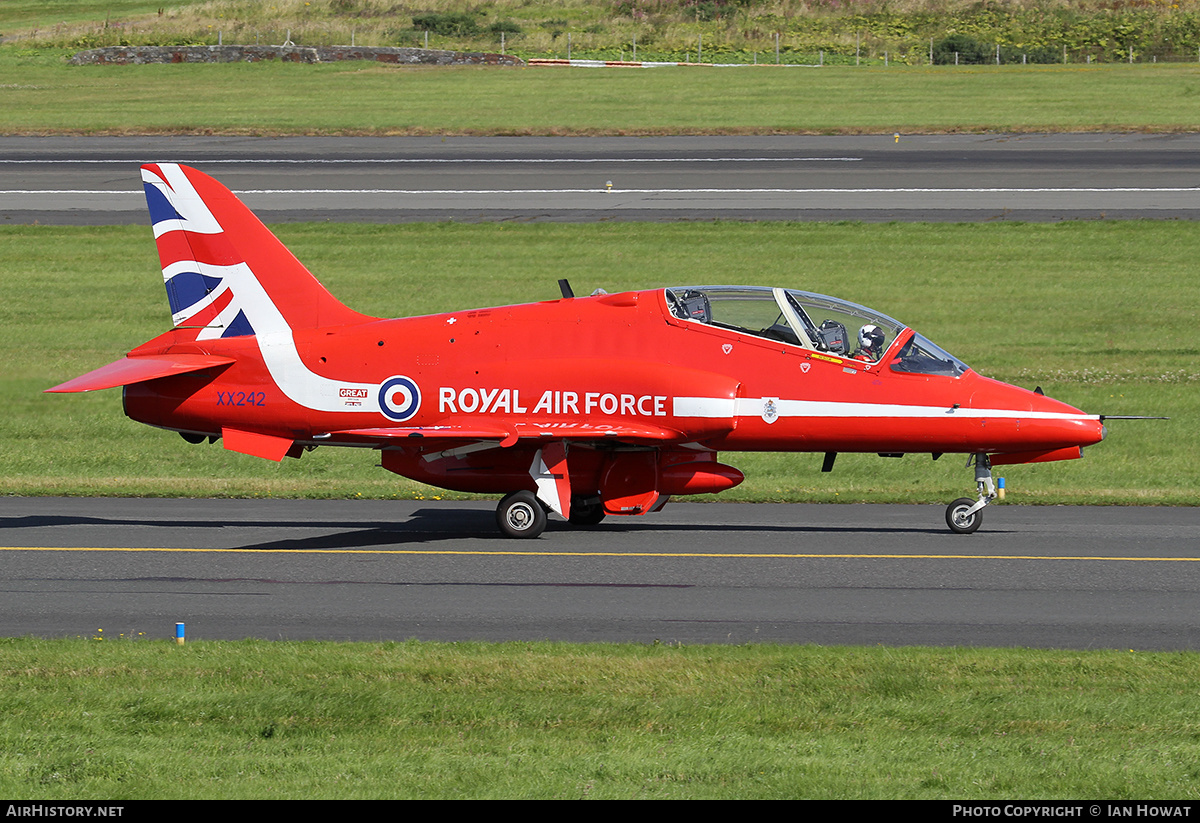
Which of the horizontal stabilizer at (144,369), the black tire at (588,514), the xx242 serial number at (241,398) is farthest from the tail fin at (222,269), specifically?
the black tire at (588,514)

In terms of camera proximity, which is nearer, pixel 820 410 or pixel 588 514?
pixel 820 410

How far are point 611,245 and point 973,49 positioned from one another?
4181 cm

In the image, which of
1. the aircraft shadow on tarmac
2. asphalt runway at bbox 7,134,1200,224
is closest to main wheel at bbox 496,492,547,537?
the aircraft shadow on tarmac

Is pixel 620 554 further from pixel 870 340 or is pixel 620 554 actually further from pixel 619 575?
pixel 870 340

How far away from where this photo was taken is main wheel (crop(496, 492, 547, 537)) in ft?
57.3

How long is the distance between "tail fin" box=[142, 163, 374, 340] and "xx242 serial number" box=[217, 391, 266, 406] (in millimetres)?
788

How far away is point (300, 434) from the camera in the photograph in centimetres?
1833

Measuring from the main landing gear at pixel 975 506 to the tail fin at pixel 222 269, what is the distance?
7863 millimetres

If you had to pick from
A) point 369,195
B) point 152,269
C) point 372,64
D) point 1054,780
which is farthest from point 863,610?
point 372,64

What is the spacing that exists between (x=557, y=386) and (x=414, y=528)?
2670mm

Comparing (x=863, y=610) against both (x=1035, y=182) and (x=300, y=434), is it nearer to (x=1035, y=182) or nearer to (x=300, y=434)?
(x=300, y=434)

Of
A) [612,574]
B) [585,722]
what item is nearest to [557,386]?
[612,574]

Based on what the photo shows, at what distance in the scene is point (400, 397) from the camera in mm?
17922

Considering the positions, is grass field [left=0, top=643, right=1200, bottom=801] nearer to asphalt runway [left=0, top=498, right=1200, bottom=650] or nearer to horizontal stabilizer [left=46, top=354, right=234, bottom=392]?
asphalt runway [left=0, top=498, right=1200, bottom=650]
